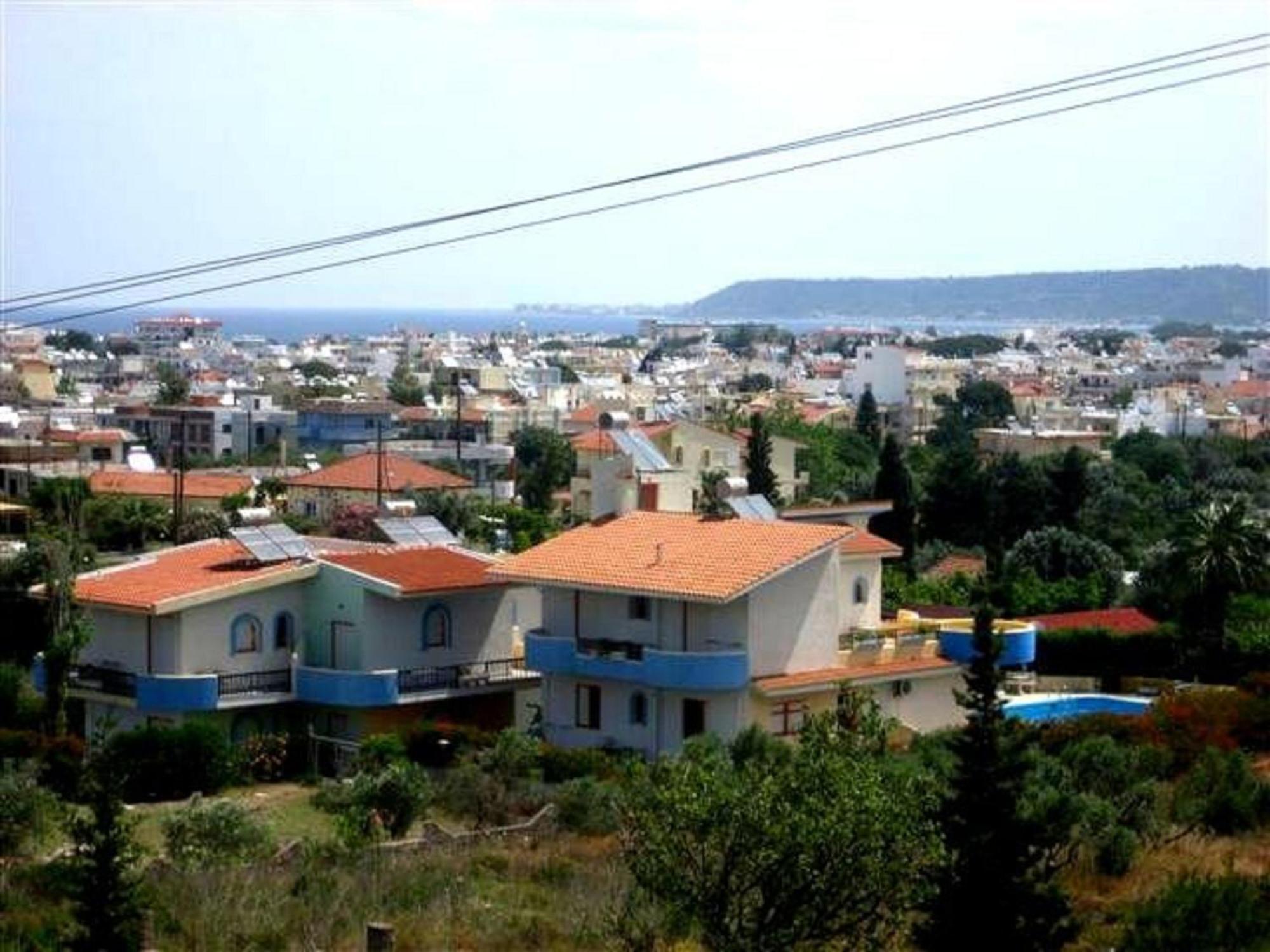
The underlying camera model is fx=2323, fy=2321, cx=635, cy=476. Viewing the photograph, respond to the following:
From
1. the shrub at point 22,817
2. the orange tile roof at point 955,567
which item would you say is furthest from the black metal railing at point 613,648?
the orange tile roof at point 955,567

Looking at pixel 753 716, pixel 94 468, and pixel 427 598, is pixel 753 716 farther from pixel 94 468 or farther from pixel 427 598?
pixel 94 468

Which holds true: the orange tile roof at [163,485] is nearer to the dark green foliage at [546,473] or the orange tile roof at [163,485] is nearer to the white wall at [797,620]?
the dark green foliage at [546,473]

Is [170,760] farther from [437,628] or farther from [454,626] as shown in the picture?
[454,626]

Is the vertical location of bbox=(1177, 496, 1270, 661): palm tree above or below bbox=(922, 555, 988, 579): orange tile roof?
above

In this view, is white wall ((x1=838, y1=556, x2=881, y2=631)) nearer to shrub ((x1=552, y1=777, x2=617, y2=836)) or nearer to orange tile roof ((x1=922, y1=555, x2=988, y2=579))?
shrub ((x1=552, y1=777, x2=617, y2=836))

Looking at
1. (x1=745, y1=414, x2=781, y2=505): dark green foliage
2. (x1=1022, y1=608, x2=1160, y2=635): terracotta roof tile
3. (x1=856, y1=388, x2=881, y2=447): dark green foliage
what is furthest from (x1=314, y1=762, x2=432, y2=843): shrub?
(x1=856, y1=388, x2=881, y2=447): dark green foliage

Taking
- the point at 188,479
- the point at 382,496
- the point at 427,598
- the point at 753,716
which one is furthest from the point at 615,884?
the point at 188,479
